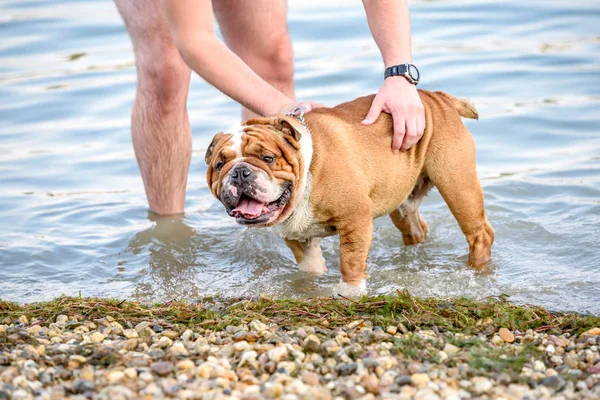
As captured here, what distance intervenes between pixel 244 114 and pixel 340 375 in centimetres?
326

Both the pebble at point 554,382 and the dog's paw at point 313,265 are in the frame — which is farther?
the dog's paw at point 313,265

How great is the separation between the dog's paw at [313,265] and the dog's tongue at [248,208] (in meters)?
1.00

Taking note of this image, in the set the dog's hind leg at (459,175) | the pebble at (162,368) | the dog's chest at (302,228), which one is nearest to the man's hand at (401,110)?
the dog's hind leg at (459,175)

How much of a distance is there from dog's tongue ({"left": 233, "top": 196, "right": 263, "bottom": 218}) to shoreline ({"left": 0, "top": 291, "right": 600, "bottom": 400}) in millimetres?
453

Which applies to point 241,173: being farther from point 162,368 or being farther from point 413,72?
point 413,72

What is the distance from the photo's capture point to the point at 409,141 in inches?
199

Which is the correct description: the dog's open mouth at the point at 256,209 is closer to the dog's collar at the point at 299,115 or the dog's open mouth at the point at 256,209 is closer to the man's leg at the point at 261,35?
the dog's collar at the point at 299,115

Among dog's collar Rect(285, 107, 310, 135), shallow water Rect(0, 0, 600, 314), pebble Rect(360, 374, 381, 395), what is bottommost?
shallow water Rect(0, 0, 600, 314)

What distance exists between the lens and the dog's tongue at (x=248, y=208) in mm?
4527

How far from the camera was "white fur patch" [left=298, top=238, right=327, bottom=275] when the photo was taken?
17.8 feet

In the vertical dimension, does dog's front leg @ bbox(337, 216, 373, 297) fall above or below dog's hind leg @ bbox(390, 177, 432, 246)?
above

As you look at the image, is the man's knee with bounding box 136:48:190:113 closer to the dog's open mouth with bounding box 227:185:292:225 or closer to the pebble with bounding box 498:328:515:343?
the dog's open mouth with bounding box 227:185:292:225

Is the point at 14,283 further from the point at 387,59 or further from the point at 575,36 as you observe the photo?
the point at 575,36

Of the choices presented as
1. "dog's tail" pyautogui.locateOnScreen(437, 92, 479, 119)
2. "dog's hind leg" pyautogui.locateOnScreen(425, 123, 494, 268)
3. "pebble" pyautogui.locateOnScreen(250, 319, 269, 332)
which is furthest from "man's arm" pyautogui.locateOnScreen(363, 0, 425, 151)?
"pebble" pyautogui.locateOnScreen(250, 319, 269, 332)
